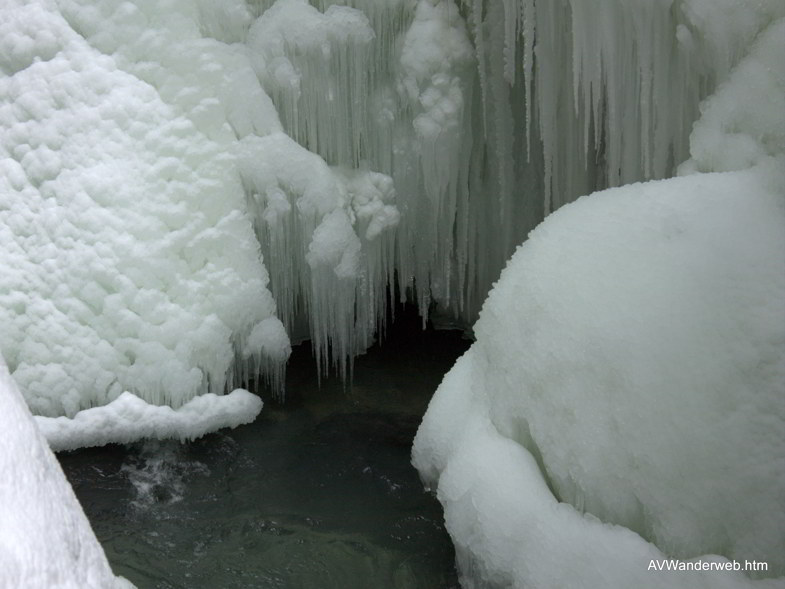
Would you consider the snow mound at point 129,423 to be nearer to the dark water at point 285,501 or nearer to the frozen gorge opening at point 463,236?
the frozen gorge opening at point 463,236

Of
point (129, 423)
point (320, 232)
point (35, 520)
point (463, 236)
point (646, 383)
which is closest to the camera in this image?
point (35, 520)

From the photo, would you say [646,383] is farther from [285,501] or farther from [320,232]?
[320,232]

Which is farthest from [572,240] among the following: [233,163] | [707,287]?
[233,163]

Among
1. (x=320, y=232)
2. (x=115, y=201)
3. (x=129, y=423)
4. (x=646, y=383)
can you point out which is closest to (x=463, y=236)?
(x=320, y=232)

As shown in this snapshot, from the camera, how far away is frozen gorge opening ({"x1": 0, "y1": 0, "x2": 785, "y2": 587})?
259 cm

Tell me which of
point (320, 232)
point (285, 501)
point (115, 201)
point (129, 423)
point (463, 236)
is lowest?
point (285, 501)

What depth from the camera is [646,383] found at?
2631 millimetres

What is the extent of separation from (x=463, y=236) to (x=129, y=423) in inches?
81.6

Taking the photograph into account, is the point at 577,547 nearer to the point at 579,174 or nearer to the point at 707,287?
the point at 707,287

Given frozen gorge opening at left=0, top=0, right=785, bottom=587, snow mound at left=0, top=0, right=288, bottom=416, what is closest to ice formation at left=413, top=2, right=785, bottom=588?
frozen gorge opening at left=0, top=0, right=785, bottom=587

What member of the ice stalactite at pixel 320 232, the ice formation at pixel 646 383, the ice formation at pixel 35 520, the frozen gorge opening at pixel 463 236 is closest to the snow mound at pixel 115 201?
the frozen gorge opening at pixel 463 236

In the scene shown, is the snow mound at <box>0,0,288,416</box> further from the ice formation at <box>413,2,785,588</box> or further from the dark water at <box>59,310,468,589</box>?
the ice formation at <box>413,2,785,588</box>

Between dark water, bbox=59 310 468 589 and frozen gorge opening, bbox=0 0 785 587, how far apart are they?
0.65ft

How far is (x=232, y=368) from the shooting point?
14.4ft
